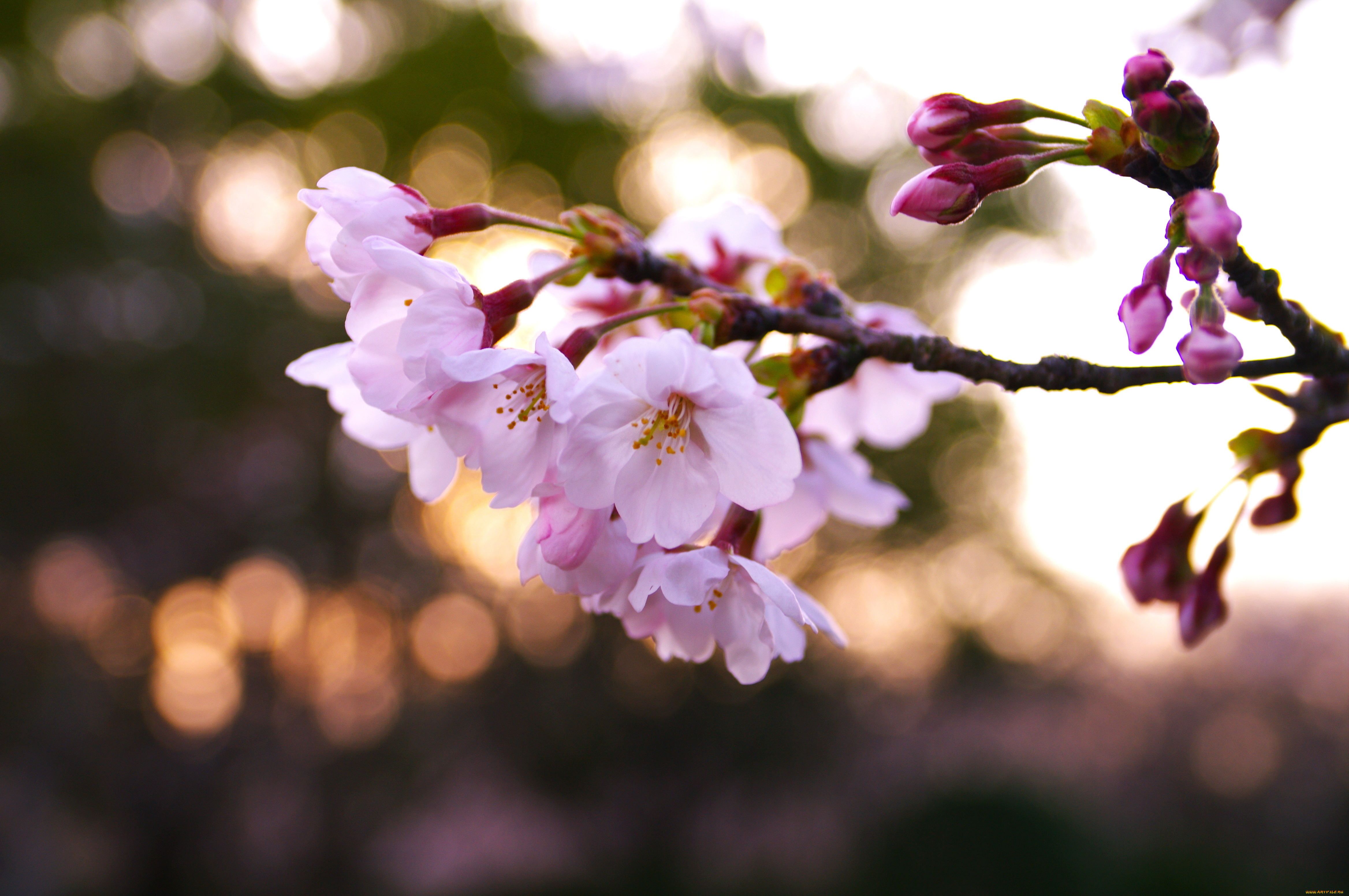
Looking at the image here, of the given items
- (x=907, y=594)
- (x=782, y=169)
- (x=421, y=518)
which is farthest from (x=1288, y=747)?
(x=421, y=518)

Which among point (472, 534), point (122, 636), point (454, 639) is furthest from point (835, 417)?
point (454, 639)

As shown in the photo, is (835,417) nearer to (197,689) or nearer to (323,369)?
(323,369)

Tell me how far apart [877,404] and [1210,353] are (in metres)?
0.52

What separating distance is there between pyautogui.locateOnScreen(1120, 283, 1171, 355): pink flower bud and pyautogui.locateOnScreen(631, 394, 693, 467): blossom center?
14.2 inches

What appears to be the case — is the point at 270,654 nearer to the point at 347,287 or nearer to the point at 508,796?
the point at 508,796

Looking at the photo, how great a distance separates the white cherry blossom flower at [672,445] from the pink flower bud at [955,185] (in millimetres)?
227

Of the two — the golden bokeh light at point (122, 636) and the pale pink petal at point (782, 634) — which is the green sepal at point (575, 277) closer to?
the pale pink petal at point (782, 634)

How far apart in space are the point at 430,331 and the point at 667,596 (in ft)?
0.98

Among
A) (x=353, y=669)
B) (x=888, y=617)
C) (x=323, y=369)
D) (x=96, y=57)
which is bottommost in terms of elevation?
(x=323, y=369)

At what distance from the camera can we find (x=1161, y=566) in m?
0.93

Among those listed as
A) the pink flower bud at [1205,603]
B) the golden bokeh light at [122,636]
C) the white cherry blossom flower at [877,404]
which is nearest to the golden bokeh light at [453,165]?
the golden bokeh light at [122,636]

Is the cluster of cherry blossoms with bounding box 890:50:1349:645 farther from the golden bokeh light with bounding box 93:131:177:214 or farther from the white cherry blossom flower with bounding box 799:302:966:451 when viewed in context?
the golden bokeh light with bounding box 93:131:177:214

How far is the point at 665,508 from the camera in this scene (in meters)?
0.68

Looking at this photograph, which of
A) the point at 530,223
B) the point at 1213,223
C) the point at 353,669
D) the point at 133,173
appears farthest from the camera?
the point at 353,669
